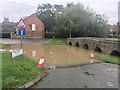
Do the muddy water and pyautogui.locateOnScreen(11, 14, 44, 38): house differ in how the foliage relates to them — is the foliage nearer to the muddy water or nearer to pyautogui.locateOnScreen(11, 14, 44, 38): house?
pyautogui.locateOnScreen(11, 14, 44, 38): house

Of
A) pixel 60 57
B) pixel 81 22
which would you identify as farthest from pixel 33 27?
pixel 60 57

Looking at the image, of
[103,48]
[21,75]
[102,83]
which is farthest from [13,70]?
[103,48]

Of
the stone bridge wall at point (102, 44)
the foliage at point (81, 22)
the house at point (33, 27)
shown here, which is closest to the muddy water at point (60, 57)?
the stone bridge wall at point (102, 44)

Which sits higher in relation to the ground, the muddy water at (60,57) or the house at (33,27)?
the house at (33,27)

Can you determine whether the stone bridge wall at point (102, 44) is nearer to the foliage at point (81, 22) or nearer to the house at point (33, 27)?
the foliage at point (81, 22)

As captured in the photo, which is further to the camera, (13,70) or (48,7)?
(48,7)

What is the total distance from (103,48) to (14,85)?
70.6ft

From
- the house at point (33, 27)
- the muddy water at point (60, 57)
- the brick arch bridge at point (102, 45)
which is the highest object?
the house at point (33, 27)

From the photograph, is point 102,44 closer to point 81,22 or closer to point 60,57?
point 60,57

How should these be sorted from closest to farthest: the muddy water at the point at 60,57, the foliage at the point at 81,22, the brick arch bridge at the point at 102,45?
1. the muddy water at the point at 60,57
2. the brick arch bridge at the point at 102,45
3. the foliage at the point at 81,22

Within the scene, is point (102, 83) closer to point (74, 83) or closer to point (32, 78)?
point (74, 83)

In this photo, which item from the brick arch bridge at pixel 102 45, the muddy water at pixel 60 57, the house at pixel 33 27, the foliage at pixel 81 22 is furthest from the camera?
the house at pixel 33 27

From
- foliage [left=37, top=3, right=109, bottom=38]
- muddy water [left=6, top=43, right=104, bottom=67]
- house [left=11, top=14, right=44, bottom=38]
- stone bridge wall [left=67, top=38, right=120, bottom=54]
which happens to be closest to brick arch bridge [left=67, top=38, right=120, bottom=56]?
stone bridge wall [left=67, top=38, right=120, bottom=54]

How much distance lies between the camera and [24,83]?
791 centimetres
